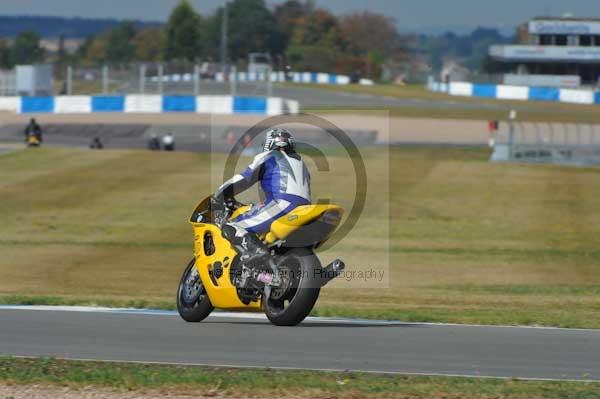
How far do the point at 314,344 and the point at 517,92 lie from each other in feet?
253

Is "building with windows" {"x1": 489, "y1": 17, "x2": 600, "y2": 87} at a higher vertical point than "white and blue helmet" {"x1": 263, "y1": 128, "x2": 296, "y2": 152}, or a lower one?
higher

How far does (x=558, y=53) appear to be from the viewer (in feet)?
323

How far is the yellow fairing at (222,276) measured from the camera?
10031 mm

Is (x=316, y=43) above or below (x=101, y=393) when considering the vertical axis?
above

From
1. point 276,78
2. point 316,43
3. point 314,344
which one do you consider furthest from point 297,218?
point 316,43

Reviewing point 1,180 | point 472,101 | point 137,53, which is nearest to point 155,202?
point 1,180

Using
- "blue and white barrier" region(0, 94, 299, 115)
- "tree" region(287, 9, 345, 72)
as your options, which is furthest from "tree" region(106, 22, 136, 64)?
"blue and white barrier" region(0, 94, 299, 115)

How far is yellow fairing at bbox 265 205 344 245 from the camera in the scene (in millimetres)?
9383

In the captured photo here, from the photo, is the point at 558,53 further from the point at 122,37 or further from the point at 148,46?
the point at 122,37

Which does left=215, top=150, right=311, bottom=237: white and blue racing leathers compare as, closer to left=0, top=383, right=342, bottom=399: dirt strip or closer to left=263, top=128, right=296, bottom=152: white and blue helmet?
left=263, top=128, right=296, bottom=152: white and blue helmet

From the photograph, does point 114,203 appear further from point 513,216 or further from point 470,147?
point 470,147

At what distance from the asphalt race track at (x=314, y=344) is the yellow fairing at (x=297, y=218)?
0.88 m

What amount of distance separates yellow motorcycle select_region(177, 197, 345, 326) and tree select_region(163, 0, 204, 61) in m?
82.6

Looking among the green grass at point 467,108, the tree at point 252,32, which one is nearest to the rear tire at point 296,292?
the green grass at point 467,108
